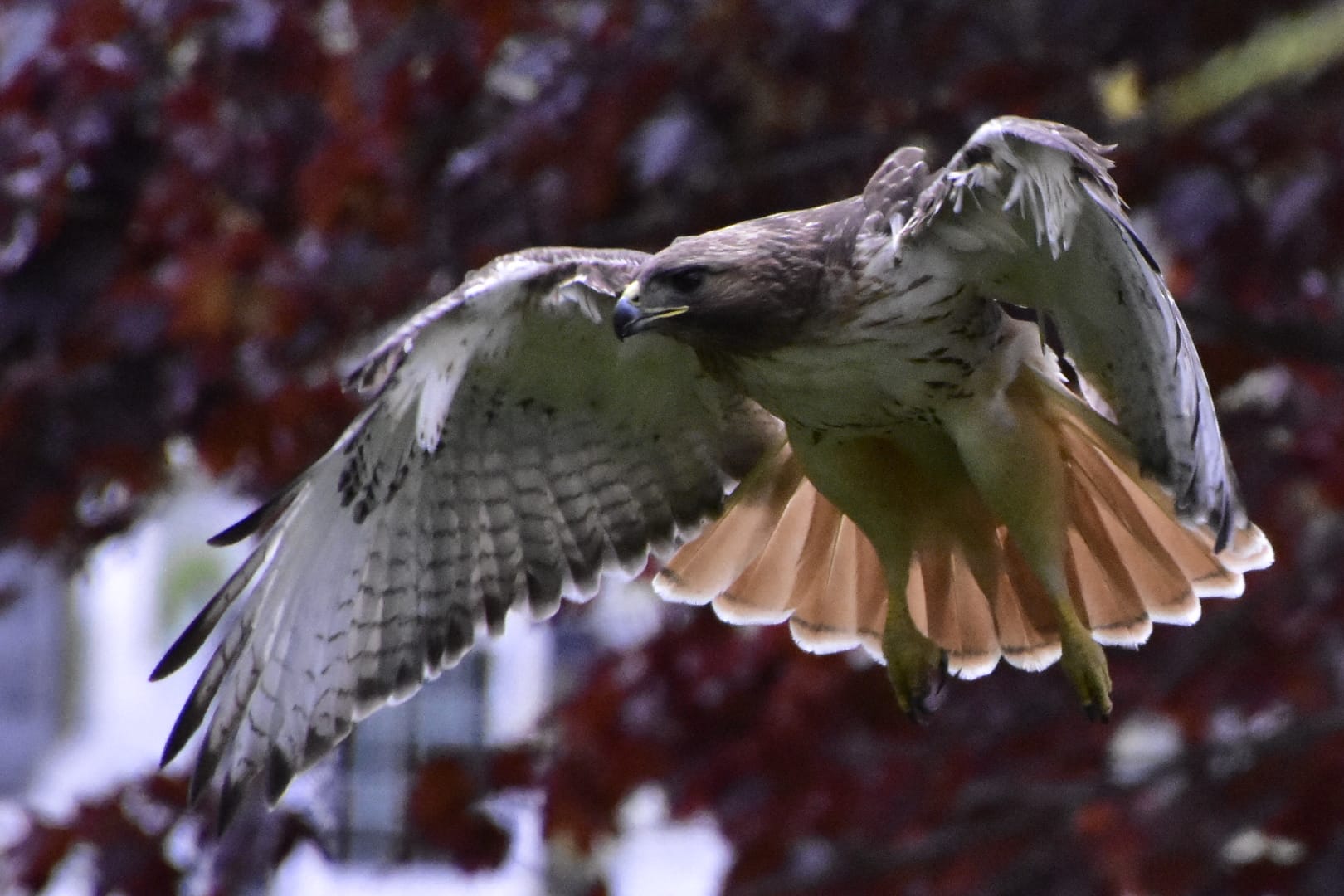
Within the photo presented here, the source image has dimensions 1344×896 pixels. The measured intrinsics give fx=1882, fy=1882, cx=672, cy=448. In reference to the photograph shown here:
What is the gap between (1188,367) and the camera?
8.97ft

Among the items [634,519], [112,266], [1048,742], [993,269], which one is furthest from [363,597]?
[1048,742]

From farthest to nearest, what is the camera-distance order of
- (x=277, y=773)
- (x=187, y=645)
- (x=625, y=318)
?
(x=277, y=773) → (x=187, y=645) → (x=625, y=318)

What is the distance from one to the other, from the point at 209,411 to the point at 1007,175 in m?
2.42

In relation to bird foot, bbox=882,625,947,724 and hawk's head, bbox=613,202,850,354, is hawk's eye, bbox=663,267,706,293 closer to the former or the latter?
hawk's head, bbox=613,202,850,354

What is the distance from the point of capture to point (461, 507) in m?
3.89

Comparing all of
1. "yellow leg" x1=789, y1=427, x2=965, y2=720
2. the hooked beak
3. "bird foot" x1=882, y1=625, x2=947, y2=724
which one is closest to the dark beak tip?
the hooked beak

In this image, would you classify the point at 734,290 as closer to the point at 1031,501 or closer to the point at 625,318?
the point at 625,318

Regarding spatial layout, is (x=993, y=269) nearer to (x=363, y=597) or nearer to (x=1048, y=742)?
(x=363, y=597)

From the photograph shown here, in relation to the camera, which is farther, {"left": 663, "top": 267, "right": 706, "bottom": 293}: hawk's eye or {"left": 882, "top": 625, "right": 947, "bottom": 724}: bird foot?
{"left": 882, "top": 625, "right": 947, "bottom": 724}: bird foot

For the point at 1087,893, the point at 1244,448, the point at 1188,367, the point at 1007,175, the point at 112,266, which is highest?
the point at 1007,175

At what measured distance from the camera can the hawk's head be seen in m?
3.11

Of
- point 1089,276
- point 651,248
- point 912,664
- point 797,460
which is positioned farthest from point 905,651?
point 651,248

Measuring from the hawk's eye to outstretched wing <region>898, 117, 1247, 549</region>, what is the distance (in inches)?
14.4

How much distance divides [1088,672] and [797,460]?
0.73m
